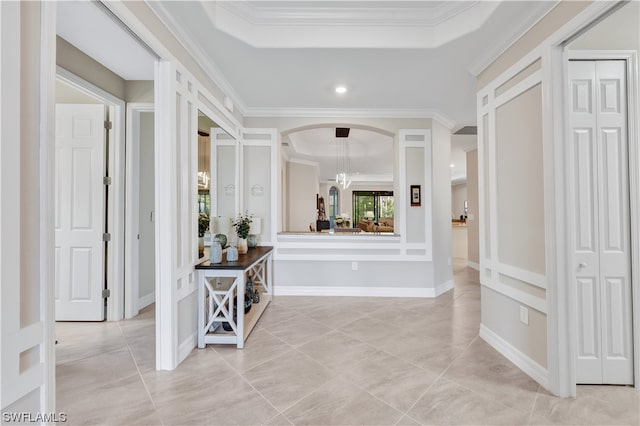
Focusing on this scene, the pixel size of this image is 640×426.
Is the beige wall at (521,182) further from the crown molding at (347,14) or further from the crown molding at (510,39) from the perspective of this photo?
the crown molding at (347,14)

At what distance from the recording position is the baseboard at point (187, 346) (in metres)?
2.38

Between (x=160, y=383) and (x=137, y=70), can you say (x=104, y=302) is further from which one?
(x=137, y=70)

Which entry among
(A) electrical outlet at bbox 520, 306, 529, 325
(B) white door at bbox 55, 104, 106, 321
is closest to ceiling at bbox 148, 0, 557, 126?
(B) white door at bbox 55, 104, 106, 321

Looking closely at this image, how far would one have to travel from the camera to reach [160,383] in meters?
2.08

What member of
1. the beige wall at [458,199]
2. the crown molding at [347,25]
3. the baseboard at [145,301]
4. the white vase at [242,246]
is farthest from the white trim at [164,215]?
the beige wall at [458,199]

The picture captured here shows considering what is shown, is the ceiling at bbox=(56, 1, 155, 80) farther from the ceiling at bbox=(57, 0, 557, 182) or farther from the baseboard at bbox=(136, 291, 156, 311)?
the baseboard at bbox=(136, 291, 156, 311)

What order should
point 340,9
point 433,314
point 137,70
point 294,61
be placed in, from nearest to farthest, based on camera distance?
point 340,9 → point 294,61 → point 137,70 → point 433,314

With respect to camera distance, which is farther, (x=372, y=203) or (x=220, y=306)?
(x=372, y=203)

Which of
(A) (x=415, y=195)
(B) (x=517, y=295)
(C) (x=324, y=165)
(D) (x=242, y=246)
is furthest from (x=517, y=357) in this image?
(C) (x=324, y=165)

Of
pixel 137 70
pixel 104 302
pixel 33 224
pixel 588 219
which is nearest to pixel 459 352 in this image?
pixel 588 219

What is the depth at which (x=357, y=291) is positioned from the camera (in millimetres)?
4277

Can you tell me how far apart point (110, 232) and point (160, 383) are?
195 cm

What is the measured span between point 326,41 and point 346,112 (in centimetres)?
171

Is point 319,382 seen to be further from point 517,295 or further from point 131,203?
point 131,203
